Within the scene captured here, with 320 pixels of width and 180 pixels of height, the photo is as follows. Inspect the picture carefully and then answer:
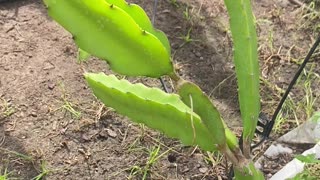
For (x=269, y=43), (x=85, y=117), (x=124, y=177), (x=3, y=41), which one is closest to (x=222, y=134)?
(x=124, y=177)

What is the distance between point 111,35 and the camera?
1337 mm

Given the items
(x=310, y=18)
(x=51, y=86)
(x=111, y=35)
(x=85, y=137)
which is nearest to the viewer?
(x=111, y=35)

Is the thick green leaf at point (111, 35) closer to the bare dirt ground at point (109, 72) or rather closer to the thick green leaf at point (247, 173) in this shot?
the thick green leaf at point (247, 173)

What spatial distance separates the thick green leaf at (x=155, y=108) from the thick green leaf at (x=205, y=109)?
0.02 meters

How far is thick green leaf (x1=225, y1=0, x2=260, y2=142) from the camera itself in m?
1.40

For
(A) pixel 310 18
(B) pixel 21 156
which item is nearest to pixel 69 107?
(B) pixel 21 156

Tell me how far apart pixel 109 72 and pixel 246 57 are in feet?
2.47

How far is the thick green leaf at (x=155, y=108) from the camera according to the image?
1344 millimetres

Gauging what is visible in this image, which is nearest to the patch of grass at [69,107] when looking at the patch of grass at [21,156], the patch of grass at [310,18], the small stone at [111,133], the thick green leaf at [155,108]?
the small stone at [111,133]

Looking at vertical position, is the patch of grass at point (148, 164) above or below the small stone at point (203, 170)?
below

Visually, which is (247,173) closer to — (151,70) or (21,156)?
(151,70)

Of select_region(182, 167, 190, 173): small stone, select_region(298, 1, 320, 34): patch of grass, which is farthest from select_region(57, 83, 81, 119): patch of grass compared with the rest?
select_region(298, 1, 320, 34): patch of grass

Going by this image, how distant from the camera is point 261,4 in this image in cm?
238

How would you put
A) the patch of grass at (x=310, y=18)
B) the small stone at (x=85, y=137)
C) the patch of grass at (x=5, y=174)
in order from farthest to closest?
the patch of grass at (x=310, y=18)
the small stone at (x=85, y=137)
the patch of grass at (x=5, y=174)
